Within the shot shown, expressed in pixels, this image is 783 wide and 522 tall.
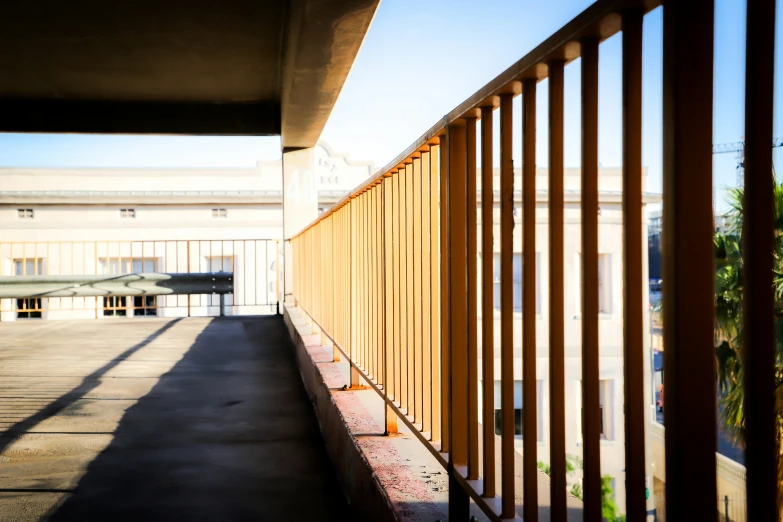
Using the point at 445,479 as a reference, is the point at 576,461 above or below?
below

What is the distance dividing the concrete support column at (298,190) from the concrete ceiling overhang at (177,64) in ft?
0.90

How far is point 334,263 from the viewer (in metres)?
4.79

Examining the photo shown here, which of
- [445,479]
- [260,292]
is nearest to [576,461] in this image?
[260,292]

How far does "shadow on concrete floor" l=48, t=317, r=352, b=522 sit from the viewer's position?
2.95m

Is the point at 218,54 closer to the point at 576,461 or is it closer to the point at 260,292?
the point at 576,461

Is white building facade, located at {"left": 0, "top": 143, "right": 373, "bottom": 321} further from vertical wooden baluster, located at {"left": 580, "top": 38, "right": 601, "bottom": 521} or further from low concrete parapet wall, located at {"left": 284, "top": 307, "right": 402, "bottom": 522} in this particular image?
vertical wooden baluster, located at {"left": 580, "top": 38, "right": 601, "bottom": 521}

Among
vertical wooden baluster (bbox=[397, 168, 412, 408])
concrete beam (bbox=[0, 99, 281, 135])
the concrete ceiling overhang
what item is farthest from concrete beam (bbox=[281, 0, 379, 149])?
vertical wooden baluster (bbox=[397, 168, 412, 408])

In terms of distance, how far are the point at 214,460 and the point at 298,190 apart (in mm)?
8445

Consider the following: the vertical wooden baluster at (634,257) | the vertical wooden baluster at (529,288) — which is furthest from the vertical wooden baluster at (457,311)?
the vertical wooden baluster at (634,257)

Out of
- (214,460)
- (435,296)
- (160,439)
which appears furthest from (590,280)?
(160,439)

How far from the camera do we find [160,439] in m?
4.11

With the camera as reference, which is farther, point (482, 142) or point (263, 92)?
point (263, 92)

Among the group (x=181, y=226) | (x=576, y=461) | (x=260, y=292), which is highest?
(x=181, y=226)

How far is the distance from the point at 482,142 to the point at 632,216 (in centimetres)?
76
